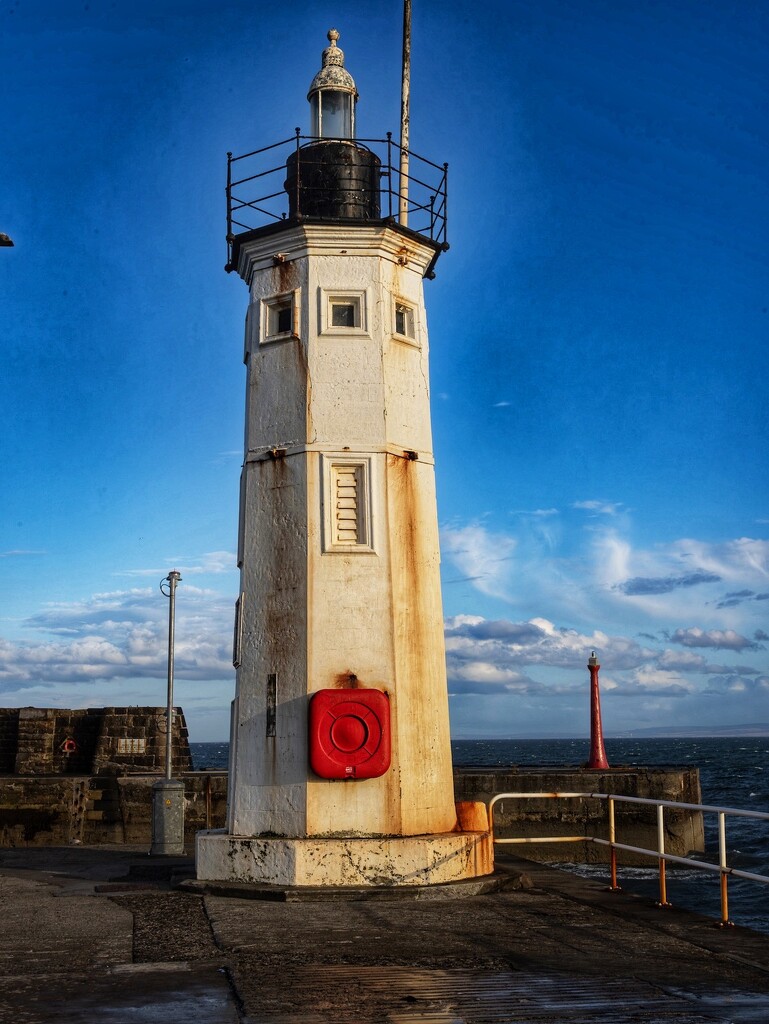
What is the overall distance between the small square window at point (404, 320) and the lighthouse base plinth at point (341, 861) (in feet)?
16.9

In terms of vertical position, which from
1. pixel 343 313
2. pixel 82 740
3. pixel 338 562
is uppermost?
pixel 343 313

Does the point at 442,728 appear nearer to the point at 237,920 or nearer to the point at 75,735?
the point at 237,920

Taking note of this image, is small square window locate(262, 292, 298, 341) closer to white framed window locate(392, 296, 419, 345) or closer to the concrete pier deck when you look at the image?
white framed window locate(392, 296, 419, 345)

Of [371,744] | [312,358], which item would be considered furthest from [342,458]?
[371,744]

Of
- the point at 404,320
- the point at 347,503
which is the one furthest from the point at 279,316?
the point at 347,503

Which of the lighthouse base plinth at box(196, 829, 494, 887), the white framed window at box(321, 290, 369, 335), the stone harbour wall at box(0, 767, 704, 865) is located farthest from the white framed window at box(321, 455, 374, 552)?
the stone harbour wall at box(0, 767, 704, 865)

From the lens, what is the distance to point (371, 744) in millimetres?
10008

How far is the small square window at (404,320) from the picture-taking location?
1146 centimetres

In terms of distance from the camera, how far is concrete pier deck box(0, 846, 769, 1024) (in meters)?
5.74

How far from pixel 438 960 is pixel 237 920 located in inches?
84.0

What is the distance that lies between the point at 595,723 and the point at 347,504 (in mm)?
11547

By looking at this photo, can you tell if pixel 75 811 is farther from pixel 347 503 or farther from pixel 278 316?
pixel 278 316

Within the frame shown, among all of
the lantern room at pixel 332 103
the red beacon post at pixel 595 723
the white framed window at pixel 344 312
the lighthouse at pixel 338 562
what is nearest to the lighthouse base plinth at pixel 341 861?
the lighthouse at pixel 338 562

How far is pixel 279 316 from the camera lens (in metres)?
11.4
